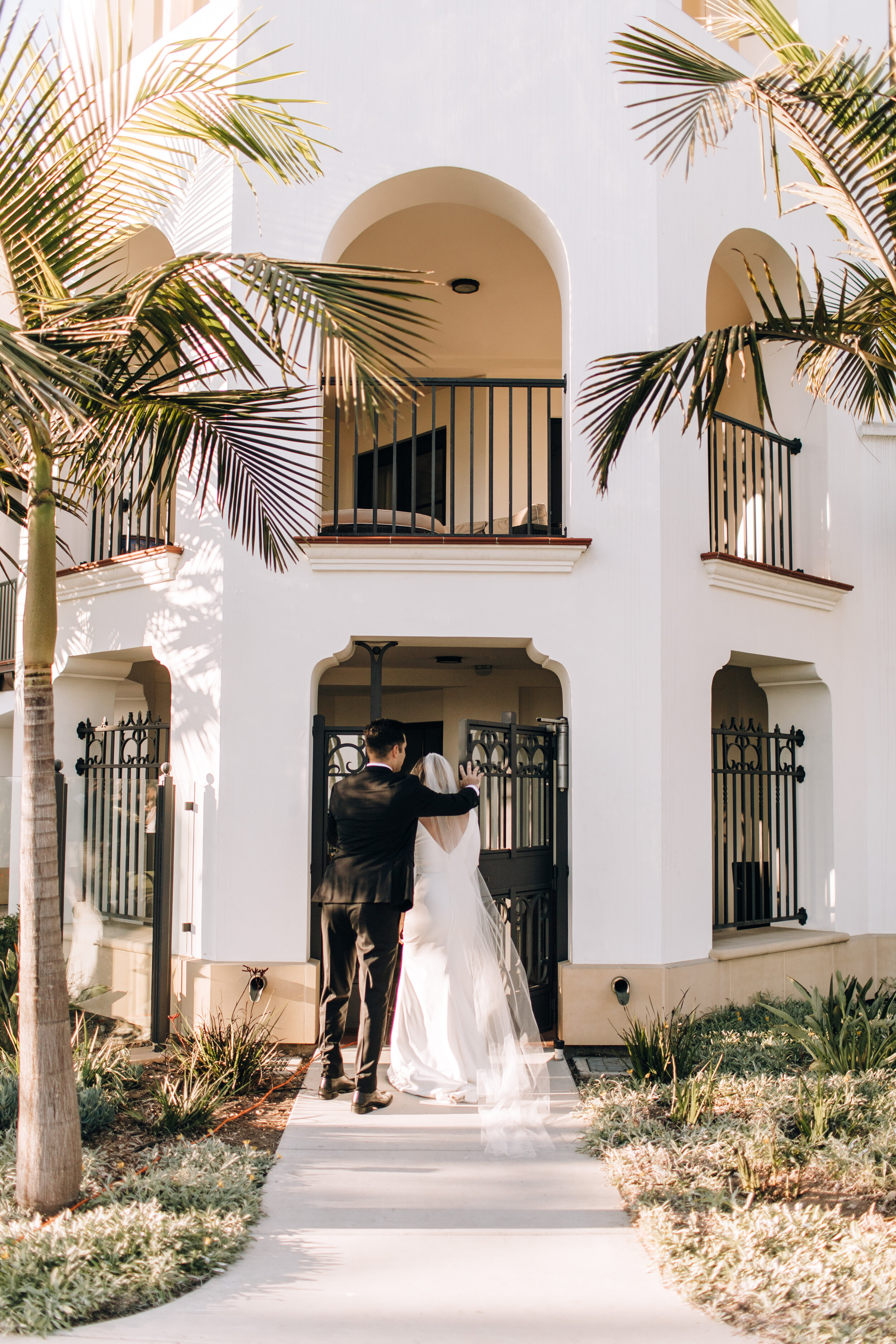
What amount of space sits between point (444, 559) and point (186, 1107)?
161 inches

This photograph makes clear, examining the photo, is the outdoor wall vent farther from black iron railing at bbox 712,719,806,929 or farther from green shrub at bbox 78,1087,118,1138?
black iron railing at bbox 712,719,806,929

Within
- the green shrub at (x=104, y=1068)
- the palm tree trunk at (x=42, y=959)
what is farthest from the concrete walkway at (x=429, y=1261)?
the green shrub at (x=104, y=1068)

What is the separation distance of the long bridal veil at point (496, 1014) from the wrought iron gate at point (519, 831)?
20.4 inches

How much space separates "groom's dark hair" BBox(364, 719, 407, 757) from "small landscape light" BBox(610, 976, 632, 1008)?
2578 mm

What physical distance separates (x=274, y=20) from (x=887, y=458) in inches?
254

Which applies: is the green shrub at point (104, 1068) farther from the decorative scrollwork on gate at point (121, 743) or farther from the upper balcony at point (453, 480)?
the upper balcony at point (453, 480)

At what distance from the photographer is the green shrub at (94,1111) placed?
5512mm

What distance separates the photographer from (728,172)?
8.76 m

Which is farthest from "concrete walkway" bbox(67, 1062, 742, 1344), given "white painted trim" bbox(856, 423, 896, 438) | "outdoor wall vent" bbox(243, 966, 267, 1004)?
"white painted trim" bbox(856, 423, 896, 438)

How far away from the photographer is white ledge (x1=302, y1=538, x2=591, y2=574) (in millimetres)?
7676

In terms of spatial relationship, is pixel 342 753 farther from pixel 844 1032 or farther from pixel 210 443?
pixel 844 1032

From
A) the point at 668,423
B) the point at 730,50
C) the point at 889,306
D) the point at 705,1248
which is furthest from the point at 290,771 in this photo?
the point at 730,50

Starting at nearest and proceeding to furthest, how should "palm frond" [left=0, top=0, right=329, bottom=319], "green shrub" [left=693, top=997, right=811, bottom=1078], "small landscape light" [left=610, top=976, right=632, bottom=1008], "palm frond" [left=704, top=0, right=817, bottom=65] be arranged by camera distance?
"palm frond" [left=0, top=0, right=329, bottom=319] → "palm frond" [left=704, top=0, right=817, bottom=65] → "green shrub" [left=693, top=997, right=811, bottom=1078] → "small landscape light" [left=610, top=976, right=632, bottom=1008]

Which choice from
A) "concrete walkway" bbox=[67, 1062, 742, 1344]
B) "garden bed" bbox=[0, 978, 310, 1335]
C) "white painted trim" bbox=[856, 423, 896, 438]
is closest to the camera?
"concrete walkway" bbox=[67, 1062, 742, 1344]
